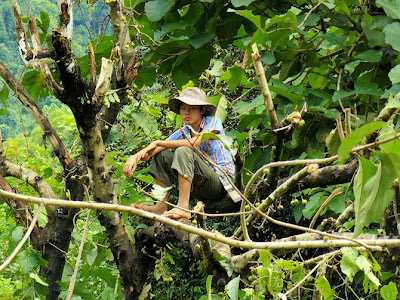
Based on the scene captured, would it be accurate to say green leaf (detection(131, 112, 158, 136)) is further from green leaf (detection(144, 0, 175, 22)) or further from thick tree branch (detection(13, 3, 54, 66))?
thick tree branch (detection(13, 3, 54, 66))

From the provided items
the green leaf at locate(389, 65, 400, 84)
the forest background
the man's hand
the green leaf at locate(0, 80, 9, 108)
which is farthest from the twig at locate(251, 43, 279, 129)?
the green leaf at locate(0, 80, 9, 108)

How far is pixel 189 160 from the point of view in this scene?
11.4 ft

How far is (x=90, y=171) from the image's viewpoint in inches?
130

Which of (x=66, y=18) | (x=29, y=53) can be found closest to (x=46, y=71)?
(x=29, y=53)

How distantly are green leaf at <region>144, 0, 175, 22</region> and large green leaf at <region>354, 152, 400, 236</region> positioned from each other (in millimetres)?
1488

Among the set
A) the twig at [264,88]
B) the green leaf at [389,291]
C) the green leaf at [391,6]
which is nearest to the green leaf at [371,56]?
the green leaf at [391,6]

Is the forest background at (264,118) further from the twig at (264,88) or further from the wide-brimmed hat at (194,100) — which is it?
the wide-brimmed hat at (194,100)

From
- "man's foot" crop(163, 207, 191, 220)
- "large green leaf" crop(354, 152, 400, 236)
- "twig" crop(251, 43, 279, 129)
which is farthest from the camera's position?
"man's foot" crop(163, 207, 191, 220)

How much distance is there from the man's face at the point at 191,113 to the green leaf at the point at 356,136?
7.47 ft

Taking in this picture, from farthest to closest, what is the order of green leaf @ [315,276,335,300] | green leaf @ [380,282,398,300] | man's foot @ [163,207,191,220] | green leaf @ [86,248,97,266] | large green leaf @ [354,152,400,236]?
green leaf @ [86,248,97,266], man's foot @ [163,207,191,220], green leaf @ [380,282,398,300], green leaf @ [315,276,335,300], large green leaf @ [354,152,400,236]

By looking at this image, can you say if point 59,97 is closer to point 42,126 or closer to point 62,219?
point 42,126

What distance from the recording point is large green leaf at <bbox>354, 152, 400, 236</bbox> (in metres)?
1.60

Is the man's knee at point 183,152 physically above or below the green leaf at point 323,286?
below

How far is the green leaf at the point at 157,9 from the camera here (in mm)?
2874
